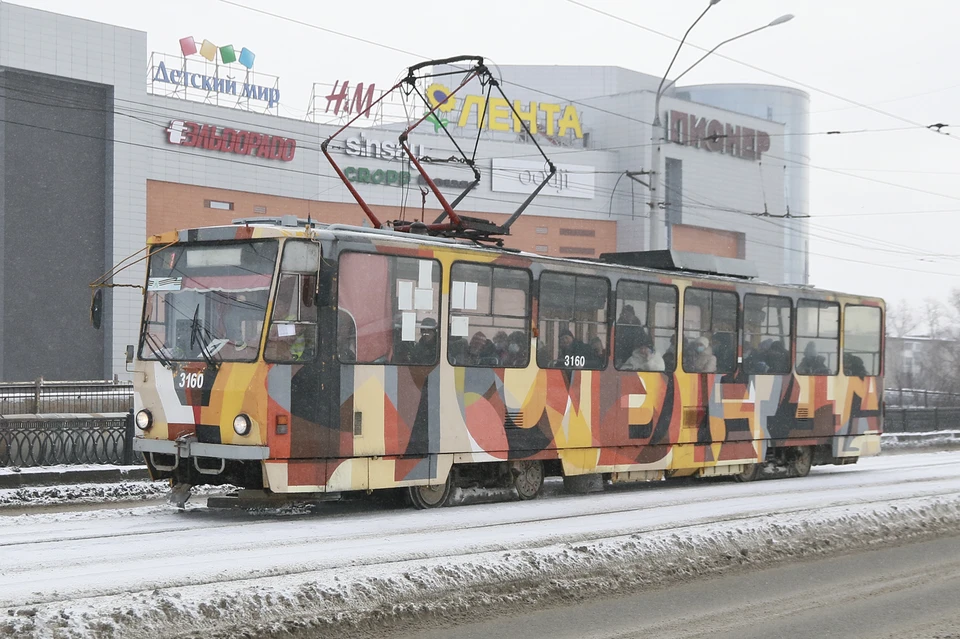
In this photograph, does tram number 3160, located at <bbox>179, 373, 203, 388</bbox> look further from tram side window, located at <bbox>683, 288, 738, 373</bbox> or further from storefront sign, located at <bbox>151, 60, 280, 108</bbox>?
storefront sign, located at <bbox>151, 60, 280, 108</bbox>

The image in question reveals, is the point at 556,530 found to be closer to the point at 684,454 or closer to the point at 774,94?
the point at 684,454

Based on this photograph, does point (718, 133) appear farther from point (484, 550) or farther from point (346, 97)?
point (484, 550)

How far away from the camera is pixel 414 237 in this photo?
13.3 metres

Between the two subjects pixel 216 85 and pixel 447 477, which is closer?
pixel 447 477

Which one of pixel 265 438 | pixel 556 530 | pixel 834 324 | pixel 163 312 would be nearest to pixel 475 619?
pixel 556 530

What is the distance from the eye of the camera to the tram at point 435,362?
11914 millimetres

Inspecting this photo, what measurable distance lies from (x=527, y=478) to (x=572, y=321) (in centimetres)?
207

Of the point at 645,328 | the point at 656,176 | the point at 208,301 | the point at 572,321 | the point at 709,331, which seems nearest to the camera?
the point at 208,301

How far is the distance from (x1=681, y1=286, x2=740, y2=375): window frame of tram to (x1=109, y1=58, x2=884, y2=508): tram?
0.03 meters

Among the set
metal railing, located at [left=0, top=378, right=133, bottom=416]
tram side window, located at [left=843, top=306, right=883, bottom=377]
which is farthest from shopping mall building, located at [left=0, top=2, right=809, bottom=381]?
metal railing, located at [left=0, top=378, right=133, bottom=416]

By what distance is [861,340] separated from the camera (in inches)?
801

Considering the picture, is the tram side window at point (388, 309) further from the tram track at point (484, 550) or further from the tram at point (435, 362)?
the tram track at point (484, 550)

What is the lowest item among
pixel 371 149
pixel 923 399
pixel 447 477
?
pixel 923 399

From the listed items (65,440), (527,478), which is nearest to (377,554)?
(527,478)
